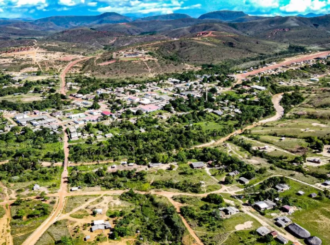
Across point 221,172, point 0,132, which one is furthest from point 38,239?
point 0,132

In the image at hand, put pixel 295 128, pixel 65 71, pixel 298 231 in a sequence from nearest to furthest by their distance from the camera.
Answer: pixel 298 231
pixel 295 128
pixel 65 71

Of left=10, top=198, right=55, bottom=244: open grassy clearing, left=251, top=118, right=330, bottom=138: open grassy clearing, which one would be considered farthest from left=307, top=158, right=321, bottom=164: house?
left=10, top=198, right=55, bottom=244: open grassy clearing

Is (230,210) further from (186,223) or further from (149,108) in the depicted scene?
(149,108)

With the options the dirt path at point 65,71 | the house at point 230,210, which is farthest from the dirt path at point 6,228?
the dirt path at point 65,71

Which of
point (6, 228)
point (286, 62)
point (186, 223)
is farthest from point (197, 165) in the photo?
point (286, 62)

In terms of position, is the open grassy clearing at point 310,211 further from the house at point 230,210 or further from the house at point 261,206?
the house at point 230,210

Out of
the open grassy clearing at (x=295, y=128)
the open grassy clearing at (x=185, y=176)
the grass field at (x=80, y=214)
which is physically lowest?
the grass field at (x=80, y=214)

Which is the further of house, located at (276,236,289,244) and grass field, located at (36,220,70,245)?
grass field, located at (36,220,70,245)

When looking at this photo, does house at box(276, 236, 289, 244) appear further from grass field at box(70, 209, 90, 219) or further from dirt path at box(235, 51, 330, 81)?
dirt path at box(235, 51, 330, 81)
